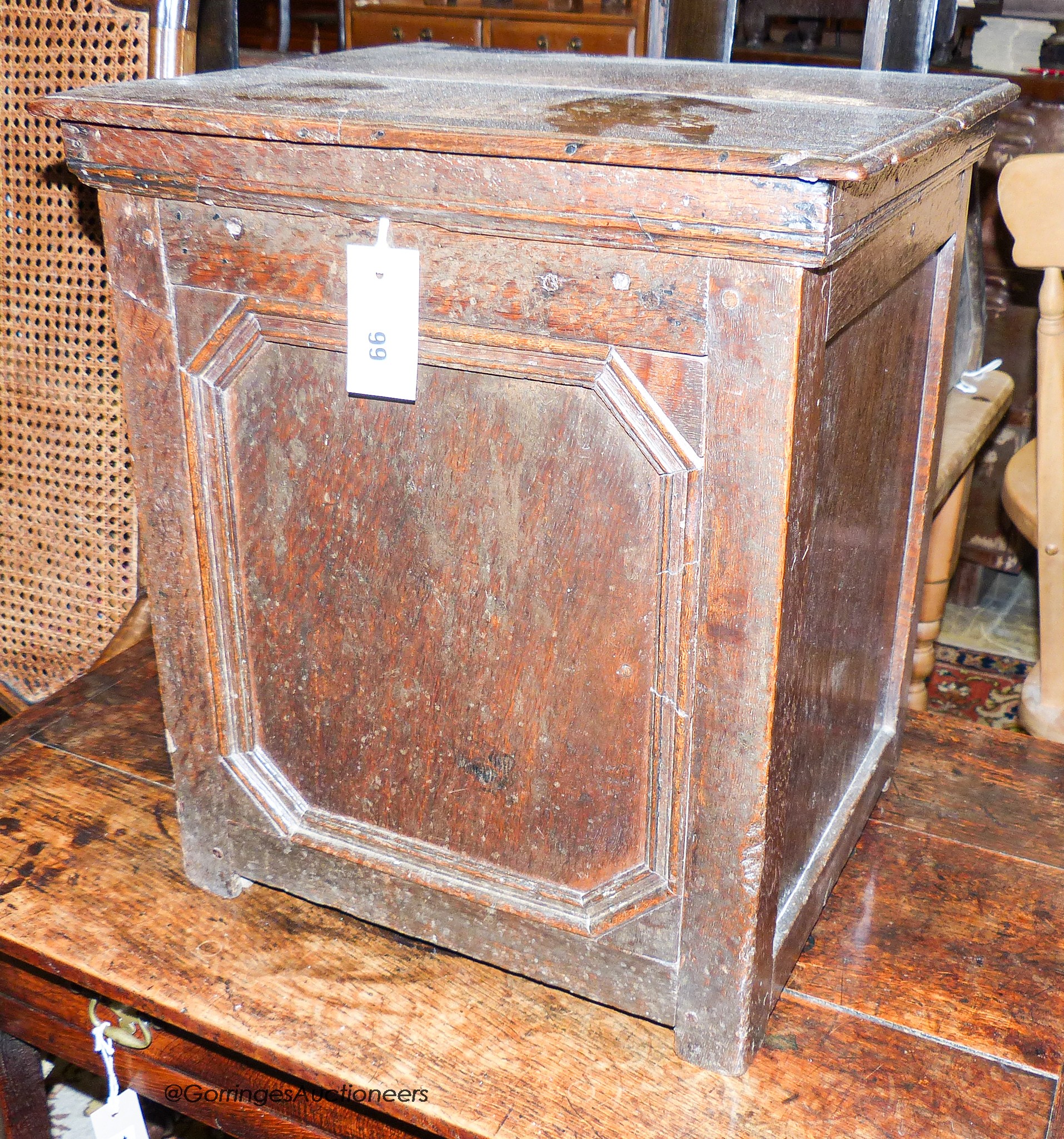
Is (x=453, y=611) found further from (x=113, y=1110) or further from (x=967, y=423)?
(x=967, y=423)

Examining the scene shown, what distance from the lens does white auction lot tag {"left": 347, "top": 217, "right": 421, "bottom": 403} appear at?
804 millimetres

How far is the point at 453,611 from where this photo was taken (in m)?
0.91

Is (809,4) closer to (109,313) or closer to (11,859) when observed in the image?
(109,313)

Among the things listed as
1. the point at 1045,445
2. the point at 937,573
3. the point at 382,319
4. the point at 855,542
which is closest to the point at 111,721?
the point at 382,319

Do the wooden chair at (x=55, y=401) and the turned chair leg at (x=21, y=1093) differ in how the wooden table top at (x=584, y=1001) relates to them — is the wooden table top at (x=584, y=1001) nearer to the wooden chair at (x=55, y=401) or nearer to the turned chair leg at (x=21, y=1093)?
the turned chair leg at (x=21, y=1093)

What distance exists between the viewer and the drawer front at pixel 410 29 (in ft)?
12.1

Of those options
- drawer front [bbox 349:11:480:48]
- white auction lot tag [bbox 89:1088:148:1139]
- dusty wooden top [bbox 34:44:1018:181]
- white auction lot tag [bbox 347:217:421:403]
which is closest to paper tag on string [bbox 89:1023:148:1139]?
white auction lot tag [bbox 89:1088:148:1139]

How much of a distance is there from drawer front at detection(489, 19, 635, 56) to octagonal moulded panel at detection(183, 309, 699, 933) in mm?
2846

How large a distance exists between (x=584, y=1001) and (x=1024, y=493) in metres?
1.40

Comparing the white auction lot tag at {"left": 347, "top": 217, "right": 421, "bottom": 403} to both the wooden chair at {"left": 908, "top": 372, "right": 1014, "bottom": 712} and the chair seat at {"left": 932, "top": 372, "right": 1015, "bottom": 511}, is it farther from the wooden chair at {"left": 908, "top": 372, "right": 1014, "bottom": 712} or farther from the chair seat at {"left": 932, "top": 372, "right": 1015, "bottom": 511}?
the wooden chair at {"left": 908, "top": 372, "right": 1014, "bottom": 712}

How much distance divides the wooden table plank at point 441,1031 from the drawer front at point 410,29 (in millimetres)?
3182

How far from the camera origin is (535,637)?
0.88m

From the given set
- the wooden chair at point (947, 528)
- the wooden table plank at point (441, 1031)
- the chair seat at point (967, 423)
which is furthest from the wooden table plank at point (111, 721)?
the wooden chair at point (947, 528)

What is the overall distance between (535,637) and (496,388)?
0.19 metres
